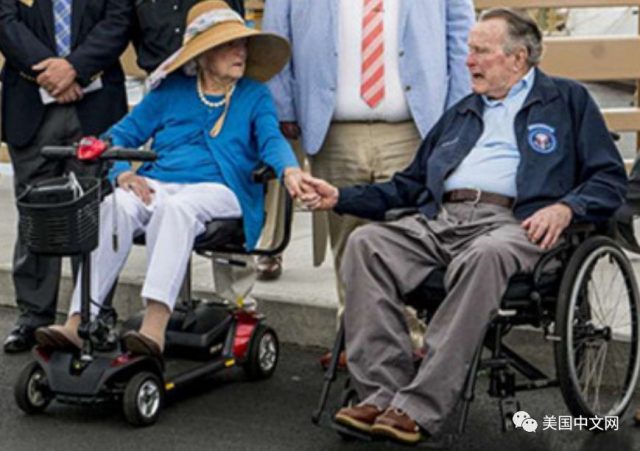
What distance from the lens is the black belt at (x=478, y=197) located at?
4.99 metres

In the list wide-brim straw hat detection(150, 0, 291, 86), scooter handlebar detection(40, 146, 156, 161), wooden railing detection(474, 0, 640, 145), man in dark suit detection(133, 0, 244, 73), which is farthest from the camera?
wooden railing detection(474, 0, 640, 145)

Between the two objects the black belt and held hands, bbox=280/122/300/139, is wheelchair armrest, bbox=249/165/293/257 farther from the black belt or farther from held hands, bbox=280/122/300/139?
A: the black belt

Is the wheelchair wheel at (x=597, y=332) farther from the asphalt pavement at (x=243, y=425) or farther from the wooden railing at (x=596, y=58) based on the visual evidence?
the wooden railing at (x=596, y=58)

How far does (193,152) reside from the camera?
570 centimetres

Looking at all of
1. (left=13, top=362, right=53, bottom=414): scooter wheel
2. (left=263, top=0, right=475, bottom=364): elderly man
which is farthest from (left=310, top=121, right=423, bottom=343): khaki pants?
(left=13, top=362, right=53, bottom=414): scooter wheel

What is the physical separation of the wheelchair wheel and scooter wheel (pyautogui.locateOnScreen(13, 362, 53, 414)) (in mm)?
1830

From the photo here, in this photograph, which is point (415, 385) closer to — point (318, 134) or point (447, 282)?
point (447, 282)

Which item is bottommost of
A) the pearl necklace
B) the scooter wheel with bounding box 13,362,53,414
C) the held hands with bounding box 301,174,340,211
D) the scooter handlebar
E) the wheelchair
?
the scooter wheel with bounding box 13,362,53,414

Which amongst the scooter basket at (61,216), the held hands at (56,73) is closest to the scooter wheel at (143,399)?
the scooter basket at (61,216)

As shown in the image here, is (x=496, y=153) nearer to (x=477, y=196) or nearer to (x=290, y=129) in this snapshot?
(x=477, y=196)

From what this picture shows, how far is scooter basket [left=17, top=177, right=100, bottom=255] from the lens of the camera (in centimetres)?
508

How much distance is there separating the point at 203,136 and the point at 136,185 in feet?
1.16

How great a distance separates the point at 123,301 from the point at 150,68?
1162 mm

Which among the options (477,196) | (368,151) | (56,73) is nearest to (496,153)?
(477,196)
